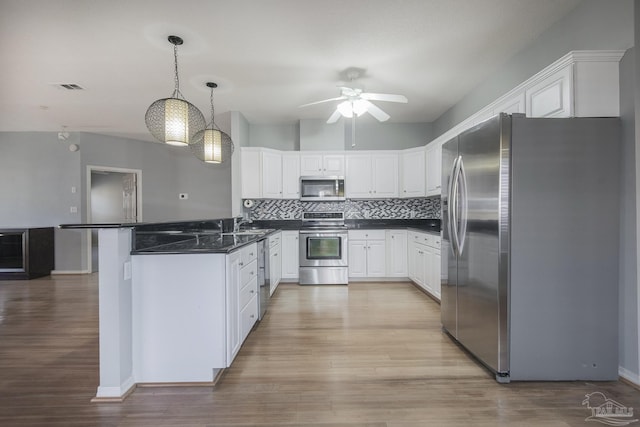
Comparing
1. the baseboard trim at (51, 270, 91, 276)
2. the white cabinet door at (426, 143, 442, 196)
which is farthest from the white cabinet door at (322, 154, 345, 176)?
the baseboard trim at (51, 270, 91, 276)

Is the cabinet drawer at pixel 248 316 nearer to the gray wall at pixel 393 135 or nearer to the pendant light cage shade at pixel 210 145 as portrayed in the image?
the pendant light cage shade at pixel 210 145

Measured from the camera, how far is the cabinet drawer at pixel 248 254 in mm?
2433

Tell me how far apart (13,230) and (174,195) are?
271 cm

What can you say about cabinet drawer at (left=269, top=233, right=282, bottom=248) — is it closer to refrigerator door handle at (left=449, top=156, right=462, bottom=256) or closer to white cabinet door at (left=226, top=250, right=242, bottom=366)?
white cabinet door at (left=226, top=250, right=242, bottom=366)

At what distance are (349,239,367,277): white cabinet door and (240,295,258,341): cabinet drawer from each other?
7.07 feet

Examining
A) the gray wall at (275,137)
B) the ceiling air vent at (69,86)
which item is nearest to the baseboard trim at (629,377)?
the gray wall at (275,137)

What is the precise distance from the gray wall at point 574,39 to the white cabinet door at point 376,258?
251 centimetres

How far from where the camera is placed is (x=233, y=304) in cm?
217

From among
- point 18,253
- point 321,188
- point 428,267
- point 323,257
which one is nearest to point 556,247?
point 428,267

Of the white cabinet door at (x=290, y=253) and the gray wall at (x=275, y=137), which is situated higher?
the gray wall at (x=275, y=137)

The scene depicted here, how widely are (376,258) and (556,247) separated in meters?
2.93

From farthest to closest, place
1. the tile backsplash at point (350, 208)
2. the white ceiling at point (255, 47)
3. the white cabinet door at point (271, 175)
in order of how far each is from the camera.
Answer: the tile backsplash at point (350, 208) → the white cabinet door at point (271, 175) → the white ceiling at point (255, 47)

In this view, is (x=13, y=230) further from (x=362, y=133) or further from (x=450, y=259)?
(x=450, y=259)

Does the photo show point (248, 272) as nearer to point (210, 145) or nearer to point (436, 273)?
point (210, 145)
